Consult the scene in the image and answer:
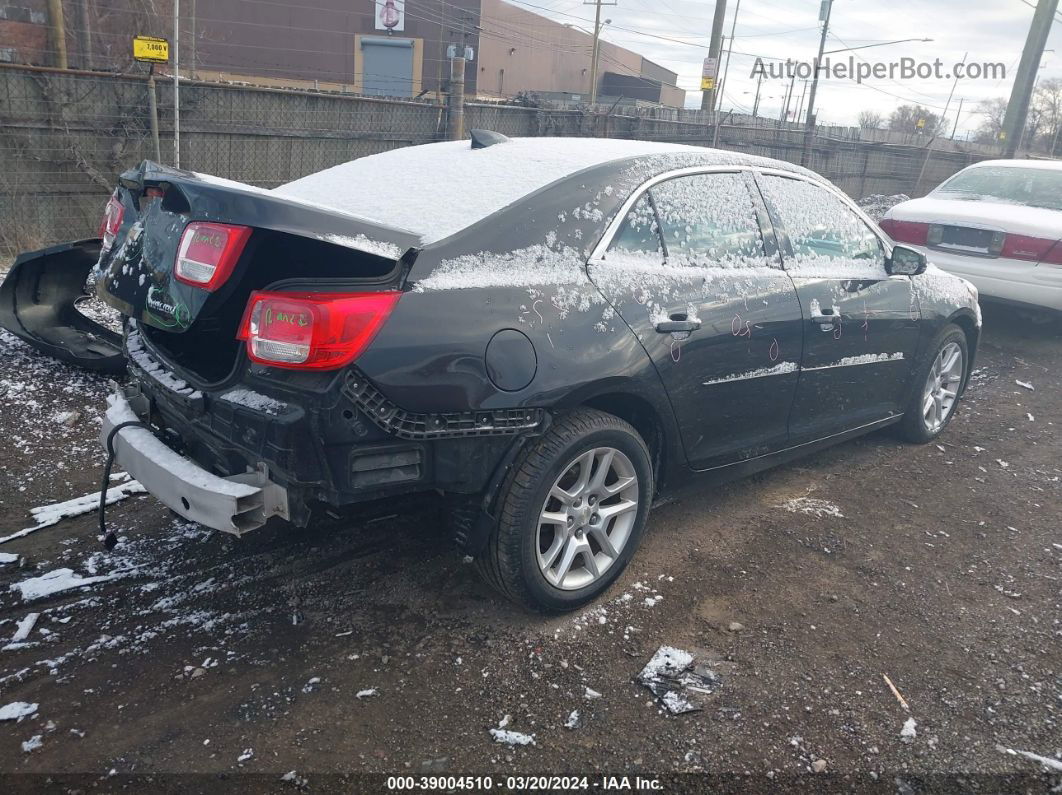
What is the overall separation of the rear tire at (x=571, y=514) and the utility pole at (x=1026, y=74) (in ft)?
71.7

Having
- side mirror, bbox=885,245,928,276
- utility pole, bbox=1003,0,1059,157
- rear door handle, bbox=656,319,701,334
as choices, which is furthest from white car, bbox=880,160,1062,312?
utility pole, bbox=1003,0,1059,157

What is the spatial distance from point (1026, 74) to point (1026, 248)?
16.8 m

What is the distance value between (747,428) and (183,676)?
247 centimetres

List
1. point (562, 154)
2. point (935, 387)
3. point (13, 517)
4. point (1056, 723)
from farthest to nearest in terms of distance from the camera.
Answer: point (935, 387), point (13, 517), point (562, 154), point (1056, 723)

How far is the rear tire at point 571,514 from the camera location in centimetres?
275

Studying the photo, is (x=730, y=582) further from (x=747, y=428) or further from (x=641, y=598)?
(x=747, y=428)

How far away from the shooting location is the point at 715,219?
3.50 m

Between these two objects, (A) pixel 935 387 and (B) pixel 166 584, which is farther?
(A) pixel 935 387

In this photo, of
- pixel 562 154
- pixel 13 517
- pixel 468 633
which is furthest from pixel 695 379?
pixel 13 517

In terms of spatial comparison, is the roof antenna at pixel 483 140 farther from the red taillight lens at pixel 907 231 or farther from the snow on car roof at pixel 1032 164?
the snow on car roof at pixel 1032 164

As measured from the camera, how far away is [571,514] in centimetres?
297

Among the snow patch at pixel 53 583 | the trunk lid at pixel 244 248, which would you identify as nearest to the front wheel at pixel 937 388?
the trunk lid at pixel 244 248

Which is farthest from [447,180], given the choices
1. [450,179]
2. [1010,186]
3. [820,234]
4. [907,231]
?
[1010,186]

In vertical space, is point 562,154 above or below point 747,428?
above
